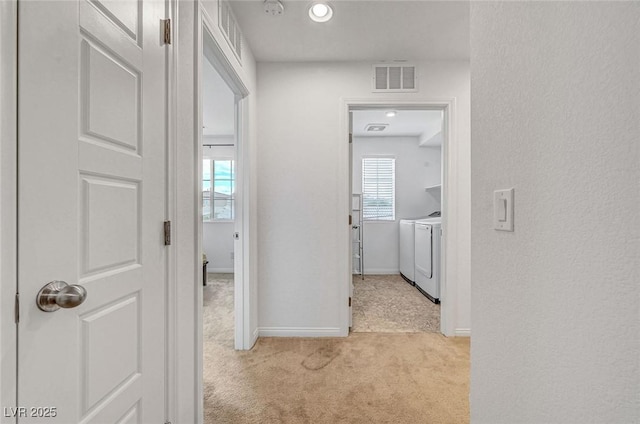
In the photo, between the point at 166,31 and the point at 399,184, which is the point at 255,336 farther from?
the point at 399,184

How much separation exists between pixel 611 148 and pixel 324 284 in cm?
223

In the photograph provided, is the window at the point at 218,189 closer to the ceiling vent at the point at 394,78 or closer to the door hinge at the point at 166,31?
the ceiling vent at the point at 394,78

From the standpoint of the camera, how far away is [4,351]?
1.97 ft

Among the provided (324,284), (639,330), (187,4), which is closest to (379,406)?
(324,284)

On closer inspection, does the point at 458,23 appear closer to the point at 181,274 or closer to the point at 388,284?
the point at 181,274

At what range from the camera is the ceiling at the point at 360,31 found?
1.90 m

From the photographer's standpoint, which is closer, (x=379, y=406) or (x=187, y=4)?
(x=187, y=4)

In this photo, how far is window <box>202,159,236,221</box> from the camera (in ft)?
17.2

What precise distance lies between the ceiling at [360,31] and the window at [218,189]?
3.06m

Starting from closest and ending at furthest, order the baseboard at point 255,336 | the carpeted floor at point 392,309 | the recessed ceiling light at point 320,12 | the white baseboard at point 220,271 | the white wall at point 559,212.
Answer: the white wall at point 559,212 < the recessed ceiling light at point 320,12 < the baseboard at point 255,336 < the carpeted floor at point 392,309 < the white baseboard at point 220,271

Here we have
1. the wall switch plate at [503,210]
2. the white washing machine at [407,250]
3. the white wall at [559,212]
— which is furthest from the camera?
the white washing machine at [407,250]

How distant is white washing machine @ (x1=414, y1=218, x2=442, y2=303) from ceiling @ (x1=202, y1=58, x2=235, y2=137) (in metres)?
2.78

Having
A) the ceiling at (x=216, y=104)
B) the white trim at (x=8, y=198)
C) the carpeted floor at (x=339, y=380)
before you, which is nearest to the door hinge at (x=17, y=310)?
the white trim at (x=8, y=198)

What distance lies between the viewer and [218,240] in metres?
5.18
